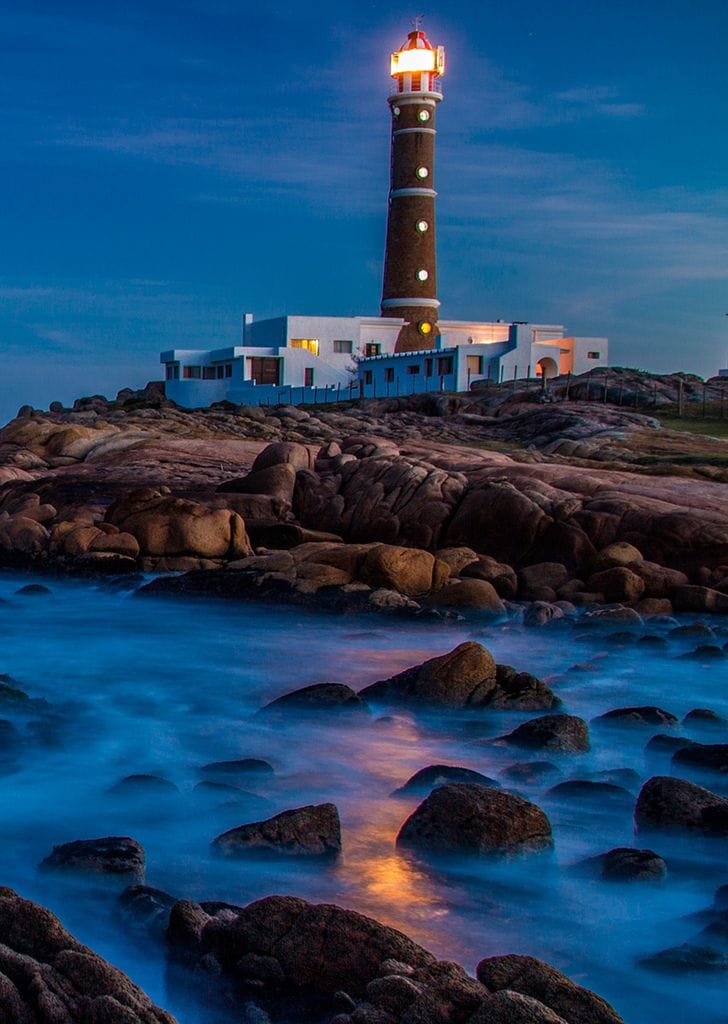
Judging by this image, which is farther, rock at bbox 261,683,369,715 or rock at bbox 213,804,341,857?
rock at bbox 261,683,369,715

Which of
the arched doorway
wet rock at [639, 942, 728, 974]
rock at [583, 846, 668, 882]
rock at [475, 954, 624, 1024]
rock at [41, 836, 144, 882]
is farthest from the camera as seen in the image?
the arched doorway

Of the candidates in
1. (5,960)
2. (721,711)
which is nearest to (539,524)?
(721,711)

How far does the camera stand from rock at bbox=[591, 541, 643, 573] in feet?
48.5

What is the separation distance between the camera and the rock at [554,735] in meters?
8.16

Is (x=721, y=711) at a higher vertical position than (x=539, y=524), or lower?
lower

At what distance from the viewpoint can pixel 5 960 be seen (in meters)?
3.71

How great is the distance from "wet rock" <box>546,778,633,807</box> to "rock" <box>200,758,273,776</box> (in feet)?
6.54

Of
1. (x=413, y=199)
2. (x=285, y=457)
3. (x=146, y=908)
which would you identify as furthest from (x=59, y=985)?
(x=413, y=199)

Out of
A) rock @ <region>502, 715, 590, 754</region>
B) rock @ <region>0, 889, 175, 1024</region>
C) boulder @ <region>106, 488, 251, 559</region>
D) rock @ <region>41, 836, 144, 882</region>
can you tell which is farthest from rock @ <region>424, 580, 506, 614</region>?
rock @ <region>0, 889, 175, 1024</region>

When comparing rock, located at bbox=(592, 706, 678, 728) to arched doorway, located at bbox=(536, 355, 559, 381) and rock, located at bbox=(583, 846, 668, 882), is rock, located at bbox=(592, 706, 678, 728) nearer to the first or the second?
rock, located at bbox=(583, 846, 668, 882)

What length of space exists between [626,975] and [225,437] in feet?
83.5

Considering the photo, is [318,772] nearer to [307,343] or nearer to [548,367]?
[548,367]

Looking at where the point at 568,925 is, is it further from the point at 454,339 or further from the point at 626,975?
the point at 454,339

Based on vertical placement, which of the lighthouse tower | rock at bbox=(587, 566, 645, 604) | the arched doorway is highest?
the lighthouse tower
